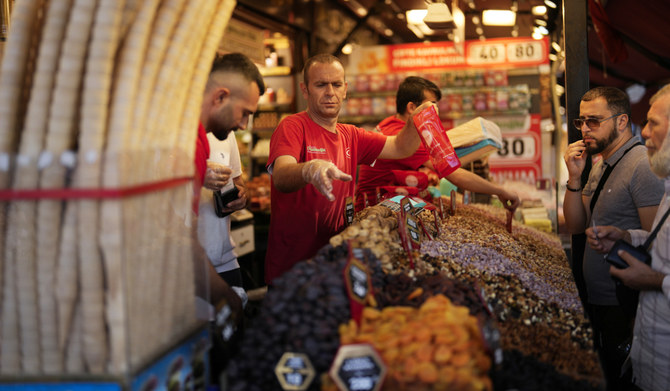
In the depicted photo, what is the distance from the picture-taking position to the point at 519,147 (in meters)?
6.70

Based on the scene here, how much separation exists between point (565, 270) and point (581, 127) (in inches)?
39.7

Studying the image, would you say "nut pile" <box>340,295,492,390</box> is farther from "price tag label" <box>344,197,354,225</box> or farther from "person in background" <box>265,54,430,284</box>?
"person in background" <box>265,54,430,284</box>

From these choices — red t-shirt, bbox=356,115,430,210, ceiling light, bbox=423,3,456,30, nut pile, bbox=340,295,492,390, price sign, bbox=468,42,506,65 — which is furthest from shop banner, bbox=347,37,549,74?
nut pile, bbox=340,295,492,390

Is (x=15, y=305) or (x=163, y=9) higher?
(x=163, y=9)

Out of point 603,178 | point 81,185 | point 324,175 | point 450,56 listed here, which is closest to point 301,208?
point 324,175

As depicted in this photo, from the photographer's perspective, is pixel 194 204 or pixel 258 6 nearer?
pixel 194 204

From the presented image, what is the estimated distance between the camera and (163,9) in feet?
4.24

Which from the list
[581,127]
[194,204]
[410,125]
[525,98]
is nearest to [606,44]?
[525,98]

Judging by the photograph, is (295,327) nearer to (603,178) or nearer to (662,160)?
(662,160)

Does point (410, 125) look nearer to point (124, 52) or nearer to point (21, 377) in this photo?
point (124, 52)

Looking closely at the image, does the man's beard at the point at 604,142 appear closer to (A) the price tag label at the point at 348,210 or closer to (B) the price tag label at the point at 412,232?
(B) the price tag label at the point at 412,232

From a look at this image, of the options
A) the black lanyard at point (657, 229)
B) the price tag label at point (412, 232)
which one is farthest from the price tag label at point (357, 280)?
the black lanyard at point (657, 229)

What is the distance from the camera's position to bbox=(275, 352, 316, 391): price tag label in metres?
1.31

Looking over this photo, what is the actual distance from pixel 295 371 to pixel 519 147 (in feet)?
19.6
